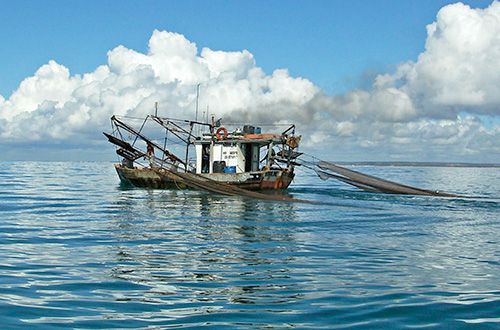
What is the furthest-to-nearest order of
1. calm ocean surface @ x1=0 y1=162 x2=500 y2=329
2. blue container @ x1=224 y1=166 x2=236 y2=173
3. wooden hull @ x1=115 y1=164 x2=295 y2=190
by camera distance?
blue container @ x1=224 y1=166 x2=236 y2=173 < wooden hull @ x1=115 y1=164 x2=295 y2=190 < calm ocean surface @ x1=0 y1=162 x2=500 y2=329

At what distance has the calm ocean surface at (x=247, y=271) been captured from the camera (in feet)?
32.4

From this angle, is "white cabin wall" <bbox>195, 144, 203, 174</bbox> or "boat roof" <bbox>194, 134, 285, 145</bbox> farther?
"white cabin wall" <bbox>195, 144, 203, 174</bbox>

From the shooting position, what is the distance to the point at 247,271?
45.1 ft

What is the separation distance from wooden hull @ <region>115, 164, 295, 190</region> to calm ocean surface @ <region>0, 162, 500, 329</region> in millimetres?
15583

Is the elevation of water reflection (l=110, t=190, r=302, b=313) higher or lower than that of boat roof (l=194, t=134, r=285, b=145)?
lower

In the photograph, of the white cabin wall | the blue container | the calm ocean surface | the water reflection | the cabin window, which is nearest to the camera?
the calm ocean surface

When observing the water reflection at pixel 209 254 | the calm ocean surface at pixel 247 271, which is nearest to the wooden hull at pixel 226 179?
the water reflection at pixel 209 254

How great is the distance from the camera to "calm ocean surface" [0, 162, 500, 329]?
389 inches

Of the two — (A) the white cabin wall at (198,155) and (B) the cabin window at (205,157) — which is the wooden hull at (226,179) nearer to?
(A) the white cabin wall at (198,155)

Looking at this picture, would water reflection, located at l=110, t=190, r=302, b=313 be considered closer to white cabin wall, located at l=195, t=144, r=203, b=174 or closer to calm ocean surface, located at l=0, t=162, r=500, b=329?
calm ocean surface, located at l=0, t=162, r=500, b=329

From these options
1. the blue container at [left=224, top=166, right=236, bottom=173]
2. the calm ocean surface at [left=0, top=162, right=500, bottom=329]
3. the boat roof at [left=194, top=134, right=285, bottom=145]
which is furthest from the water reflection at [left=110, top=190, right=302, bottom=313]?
the boat roof at [left=194, top=134, right=285, bottom=145]

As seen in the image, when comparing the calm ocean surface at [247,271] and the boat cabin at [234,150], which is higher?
the boat cabin at [234,150]

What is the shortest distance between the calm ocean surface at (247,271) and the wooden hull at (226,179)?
15.6 meters

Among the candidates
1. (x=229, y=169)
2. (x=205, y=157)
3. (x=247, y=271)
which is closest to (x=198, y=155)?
(x=205, y=157)
